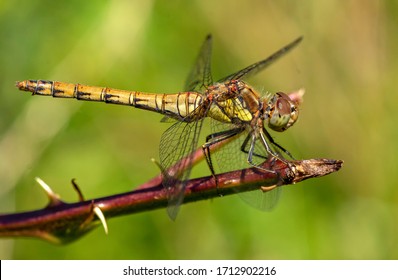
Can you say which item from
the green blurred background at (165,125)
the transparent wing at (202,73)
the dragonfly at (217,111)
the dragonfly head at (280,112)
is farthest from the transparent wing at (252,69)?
the green blurred background at (165,125)

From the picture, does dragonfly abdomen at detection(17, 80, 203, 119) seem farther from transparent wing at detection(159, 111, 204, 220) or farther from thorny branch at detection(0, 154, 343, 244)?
thorny branch at detection(0, 154, 343, 244)

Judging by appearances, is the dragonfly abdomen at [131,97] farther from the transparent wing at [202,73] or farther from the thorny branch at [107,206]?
the thorny branch at [107,206]

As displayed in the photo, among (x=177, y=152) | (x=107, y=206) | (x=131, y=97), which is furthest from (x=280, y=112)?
(x=107, y=206)

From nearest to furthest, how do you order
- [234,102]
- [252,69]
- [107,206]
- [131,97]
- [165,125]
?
1. [107,206]
2. [234,102]
3. [252,69]
4. [131,97]
5. [165,125]

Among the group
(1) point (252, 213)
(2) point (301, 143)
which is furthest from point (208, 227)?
(2) point (301, 143)

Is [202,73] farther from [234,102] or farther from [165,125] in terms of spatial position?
[165,125]

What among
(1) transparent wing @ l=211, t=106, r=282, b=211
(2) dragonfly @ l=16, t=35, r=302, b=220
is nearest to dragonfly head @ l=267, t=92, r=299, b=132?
(2) dragonfly @ l=16, t=35, r=302, b=220

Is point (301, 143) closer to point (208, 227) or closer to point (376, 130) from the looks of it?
point (376, 130)
